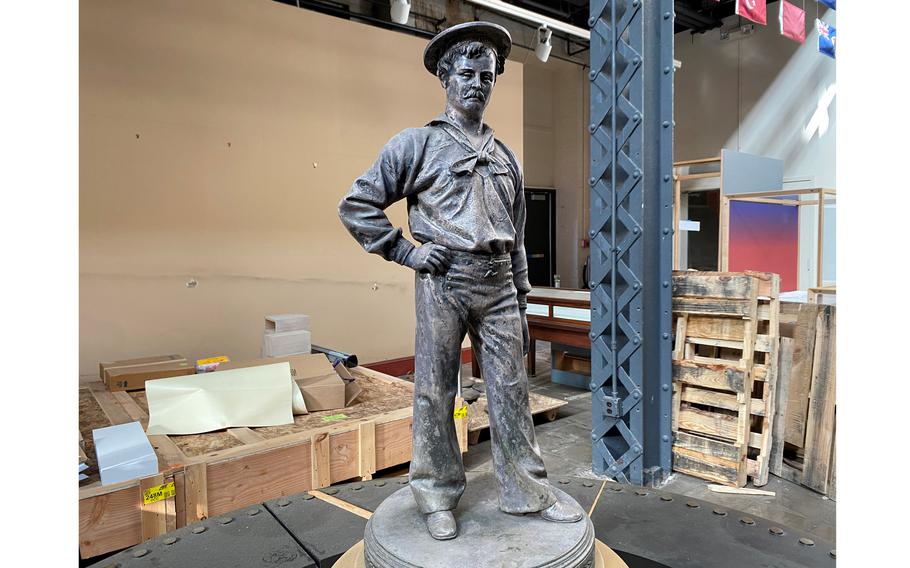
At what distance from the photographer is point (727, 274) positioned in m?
4.23

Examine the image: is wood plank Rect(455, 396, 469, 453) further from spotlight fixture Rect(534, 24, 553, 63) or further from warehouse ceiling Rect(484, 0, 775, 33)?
warehouse ceiling Rect(484, 0, 775, 33)

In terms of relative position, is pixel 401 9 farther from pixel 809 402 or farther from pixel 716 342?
pixel 809 402

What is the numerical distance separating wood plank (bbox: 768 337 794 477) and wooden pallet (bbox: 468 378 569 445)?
1856 mm

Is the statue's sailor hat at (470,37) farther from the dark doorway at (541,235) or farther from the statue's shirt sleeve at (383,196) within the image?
the dark doorway at (541,235)

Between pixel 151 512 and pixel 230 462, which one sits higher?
pixel 230 462

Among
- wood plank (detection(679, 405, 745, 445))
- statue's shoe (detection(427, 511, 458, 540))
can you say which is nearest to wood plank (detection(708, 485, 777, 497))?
wood plank (detection(679, 405, 745, 445))

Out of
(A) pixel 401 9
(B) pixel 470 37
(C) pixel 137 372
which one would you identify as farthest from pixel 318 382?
(A) pixel 401 9

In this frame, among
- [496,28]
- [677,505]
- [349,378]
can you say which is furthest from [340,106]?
[677,505]

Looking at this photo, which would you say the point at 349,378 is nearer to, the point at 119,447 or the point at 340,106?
the point at 119,447

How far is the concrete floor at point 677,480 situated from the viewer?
3729 mm

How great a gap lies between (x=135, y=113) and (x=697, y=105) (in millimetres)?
9097

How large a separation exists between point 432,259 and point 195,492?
6.85ft

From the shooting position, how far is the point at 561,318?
6570mm

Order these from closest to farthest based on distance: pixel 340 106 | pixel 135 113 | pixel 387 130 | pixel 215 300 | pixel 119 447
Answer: pixel 119 447 < pixel 135 113 < pixel 215 300 < pixel 340 106 < pixel 387 130
